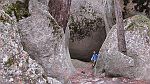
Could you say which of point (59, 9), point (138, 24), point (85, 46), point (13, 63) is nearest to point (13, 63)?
point (13, 63)

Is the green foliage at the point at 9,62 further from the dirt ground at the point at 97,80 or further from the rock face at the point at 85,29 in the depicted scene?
the rock face at the point at 85,29

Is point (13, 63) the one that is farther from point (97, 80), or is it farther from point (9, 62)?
point (97, 80)

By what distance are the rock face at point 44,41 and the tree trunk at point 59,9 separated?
220 centimetres

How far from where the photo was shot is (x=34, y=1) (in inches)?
338

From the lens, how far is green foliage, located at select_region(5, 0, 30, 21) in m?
7.62

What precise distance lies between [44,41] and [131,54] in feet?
16.6

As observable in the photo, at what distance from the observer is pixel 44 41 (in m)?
8.01

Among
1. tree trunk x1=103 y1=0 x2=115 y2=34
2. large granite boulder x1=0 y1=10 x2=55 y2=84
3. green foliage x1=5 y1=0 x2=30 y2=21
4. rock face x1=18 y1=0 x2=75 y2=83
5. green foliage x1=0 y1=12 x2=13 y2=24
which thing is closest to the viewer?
large granite boulder x1=0 y1=10 x2=55 y2=84

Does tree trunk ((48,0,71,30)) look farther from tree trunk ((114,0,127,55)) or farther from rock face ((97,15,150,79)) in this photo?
rock face ((97,15,150,79))

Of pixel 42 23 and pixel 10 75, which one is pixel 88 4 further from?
pixel 10 75

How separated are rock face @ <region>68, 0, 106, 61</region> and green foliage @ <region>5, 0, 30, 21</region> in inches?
303

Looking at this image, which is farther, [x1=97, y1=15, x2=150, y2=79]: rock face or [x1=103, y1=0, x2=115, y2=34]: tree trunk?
[x1=103, y1=0, x2=115, y2=34]: tree trunk

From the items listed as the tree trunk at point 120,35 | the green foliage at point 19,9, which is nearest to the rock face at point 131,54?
the tree trunk at point 120,35

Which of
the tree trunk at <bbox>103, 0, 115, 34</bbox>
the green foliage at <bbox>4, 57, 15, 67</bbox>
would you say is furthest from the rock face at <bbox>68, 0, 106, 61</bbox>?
the green foliage at <bbox>4, 57, 15, 67</bbox>
